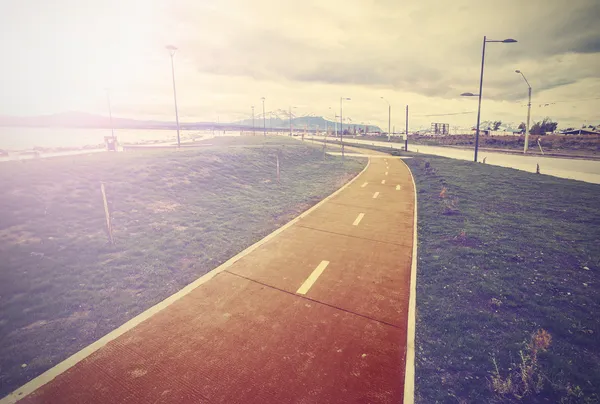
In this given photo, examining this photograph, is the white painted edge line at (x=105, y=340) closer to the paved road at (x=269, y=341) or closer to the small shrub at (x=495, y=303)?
the paved road at (x=269, y=341)

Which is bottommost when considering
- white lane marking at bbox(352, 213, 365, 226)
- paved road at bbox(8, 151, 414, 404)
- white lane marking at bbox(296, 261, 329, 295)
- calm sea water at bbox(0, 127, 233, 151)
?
paved road at bbox(8, 151, 414, 404)

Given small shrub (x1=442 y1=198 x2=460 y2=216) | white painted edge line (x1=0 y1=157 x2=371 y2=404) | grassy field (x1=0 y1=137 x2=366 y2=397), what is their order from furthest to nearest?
small shrub (x1=442 y1=198 x2=460 y2=216)
grassy field (x1=0 y1=137 x2=366 y2=397)
white painted edge line (x1=0 y1=157 x2=371 y2=404)

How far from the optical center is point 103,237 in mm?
9906

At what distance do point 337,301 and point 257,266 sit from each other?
274cm

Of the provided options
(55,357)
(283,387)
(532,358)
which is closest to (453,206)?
(532,358)

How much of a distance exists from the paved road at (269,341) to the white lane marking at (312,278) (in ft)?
0.16

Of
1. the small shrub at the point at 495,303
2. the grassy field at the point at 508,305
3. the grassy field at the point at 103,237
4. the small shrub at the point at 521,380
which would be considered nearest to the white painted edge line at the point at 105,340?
the grassy field at the point at 103,237

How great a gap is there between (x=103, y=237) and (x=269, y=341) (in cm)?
791

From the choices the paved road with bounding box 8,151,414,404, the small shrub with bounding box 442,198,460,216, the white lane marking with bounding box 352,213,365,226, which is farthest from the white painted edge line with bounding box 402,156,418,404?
the small shrub with bounding box 442,198,460,216

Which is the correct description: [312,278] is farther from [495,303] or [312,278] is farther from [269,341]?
[495,303]

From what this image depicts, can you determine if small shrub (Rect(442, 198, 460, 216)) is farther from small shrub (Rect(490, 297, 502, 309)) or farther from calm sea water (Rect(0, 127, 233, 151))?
calm sea water (Rect(0, 127, 233, 151))

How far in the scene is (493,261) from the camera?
874 cm

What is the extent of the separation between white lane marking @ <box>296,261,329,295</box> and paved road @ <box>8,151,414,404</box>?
0.05 metres

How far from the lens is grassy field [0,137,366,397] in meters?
5.74
